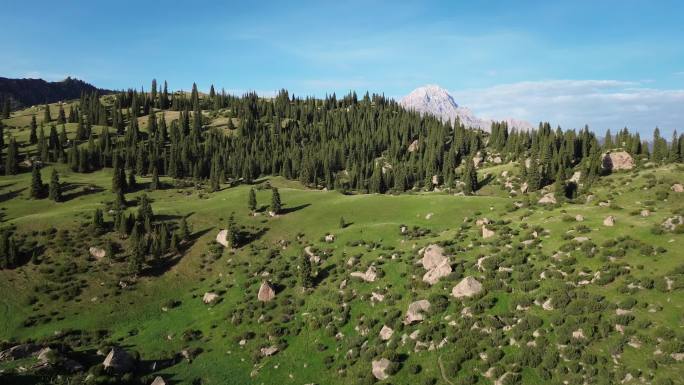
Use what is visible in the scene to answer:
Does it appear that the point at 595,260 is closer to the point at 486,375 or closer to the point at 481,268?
the point at 481,268

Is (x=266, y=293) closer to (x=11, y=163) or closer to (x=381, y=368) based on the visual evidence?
(x=381, y=368)

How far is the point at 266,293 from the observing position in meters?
70.1

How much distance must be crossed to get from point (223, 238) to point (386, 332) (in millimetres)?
52523

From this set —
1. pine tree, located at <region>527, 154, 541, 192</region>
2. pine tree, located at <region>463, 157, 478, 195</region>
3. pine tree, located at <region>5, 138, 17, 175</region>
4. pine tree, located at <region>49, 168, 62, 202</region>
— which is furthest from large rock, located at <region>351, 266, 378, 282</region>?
pine tree, located at <region>5, 138, 17, 175</region>

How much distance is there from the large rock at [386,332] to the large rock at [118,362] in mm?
34295

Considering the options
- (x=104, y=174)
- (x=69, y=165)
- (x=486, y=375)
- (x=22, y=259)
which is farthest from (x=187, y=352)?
(x=69, y=165)

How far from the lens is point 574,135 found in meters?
182

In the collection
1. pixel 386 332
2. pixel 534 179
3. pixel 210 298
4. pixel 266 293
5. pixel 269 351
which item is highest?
pixel 534 179

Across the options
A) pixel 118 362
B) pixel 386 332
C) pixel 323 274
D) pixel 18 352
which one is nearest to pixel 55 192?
pixel 18 352

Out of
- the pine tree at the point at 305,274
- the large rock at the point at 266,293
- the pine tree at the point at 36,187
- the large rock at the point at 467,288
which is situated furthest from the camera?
the pine tree at the point at 36,187

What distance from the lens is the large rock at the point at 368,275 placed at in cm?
6644

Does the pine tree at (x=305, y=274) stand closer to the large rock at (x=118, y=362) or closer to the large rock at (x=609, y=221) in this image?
the large rock at (x=118, y=362)

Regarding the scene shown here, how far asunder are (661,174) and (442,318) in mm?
111721

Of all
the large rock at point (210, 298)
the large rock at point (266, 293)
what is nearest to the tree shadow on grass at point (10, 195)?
the large rock at point (210, 298)
